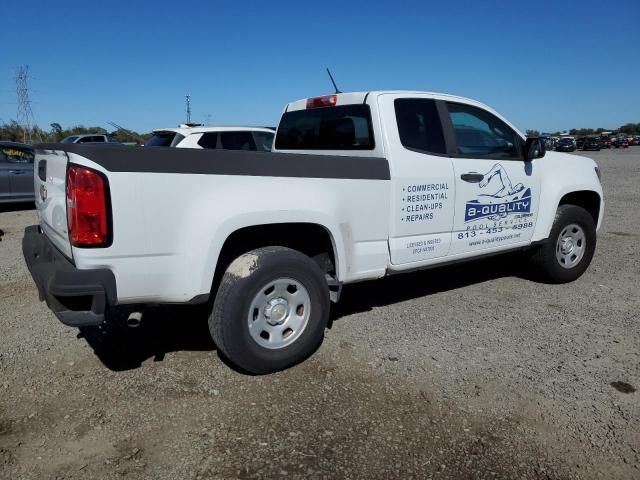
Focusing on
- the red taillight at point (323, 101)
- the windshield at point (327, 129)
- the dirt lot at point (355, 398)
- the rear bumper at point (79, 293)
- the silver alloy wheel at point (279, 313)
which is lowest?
the dirt lot at point (355, 398)

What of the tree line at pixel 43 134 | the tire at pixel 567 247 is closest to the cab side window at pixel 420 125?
the tire at pixel 567 247

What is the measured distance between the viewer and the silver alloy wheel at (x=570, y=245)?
216 inches

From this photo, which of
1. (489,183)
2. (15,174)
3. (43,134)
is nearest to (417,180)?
(489,183)

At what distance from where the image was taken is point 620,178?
727 inches

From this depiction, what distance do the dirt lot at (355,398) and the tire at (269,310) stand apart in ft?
0.63

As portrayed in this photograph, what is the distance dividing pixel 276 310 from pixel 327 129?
196 cm

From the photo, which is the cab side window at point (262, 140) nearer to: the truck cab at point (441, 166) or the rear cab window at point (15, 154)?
the truck cab at point (441, 166)

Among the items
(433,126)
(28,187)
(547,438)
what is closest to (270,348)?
(547,438)

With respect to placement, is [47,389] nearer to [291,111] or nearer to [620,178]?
[291,111]

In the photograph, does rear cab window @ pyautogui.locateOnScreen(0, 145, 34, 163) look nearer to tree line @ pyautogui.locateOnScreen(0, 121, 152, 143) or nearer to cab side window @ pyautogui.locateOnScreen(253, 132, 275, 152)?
cab side window @ pyautogui.locateOnScreen(253, 132, 275, 152)

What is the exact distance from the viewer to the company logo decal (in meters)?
4.52

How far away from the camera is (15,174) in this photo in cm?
1077

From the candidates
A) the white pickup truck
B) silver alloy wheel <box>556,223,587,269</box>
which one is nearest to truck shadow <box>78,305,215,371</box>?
the white pickup truck

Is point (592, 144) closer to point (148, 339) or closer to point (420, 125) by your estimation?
point (420, 125)
